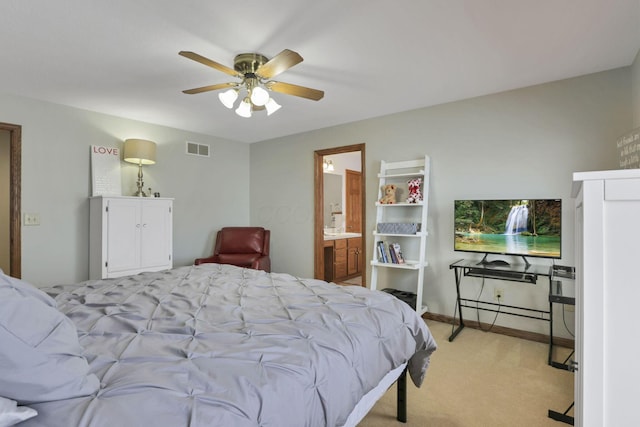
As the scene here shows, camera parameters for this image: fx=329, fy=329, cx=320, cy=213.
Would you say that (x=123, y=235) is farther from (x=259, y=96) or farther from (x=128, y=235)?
(x=259, y=96)

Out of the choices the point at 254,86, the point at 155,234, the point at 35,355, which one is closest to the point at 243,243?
the point at 155,234

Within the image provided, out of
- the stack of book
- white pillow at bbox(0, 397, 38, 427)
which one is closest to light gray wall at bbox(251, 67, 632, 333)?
the stack of book

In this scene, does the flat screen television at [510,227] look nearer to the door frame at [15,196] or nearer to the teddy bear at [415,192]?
the teddy bear at [415,192]

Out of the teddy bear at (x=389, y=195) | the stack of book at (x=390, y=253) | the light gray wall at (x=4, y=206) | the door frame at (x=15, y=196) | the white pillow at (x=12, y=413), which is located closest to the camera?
the white pillow at (x=12, y=413)

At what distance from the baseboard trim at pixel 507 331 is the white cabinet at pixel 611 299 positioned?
270cm

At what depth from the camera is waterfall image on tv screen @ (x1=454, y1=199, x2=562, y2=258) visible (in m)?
2.88

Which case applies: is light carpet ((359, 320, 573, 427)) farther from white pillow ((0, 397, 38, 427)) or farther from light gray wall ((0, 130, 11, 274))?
light gray wall ((0, 130, 11, 274))

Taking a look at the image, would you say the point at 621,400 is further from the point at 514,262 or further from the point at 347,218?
the point at 347,218

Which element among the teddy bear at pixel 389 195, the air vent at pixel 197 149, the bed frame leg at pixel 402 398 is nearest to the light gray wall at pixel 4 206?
the air vent at pixel 197 149

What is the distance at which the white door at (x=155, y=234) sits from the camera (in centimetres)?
382

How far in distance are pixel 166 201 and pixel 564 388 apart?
13.8ft

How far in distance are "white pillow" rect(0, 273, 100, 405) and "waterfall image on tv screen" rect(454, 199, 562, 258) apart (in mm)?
3220

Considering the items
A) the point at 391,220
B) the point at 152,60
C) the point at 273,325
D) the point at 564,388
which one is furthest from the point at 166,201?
the point at 564,388

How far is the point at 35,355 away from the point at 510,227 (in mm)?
3371
